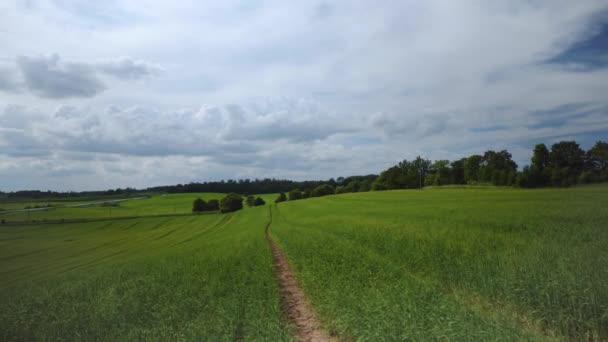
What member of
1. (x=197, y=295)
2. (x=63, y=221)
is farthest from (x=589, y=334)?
(x=63, y=221)

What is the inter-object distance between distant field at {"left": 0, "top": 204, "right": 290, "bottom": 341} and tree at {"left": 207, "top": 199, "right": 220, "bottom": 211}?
8285 centimetres

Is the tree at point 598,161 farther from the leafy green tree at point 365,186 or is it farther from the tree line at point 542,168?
the leafy green tree at point 365,186

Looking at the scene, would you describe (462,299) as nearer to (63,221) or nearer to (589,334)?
(589,334)

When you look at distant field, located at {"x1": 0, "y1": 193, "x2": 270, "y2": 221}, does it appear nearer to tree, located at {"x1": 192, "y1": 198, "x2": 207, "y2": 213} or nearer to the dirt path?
tree, located at {"x1": 192, "y1": 198, "x2": 207, "y2": 213}

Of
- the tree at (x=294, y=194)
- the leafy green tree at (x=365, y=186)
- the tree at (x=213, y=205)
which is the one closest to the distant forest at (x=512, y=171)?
the leafy green tree at (x=365, y=186)

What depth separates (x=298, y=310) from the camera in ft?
35.2

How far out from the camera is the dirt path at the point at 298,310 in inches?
339

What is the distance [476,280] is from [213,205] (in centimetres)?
10693

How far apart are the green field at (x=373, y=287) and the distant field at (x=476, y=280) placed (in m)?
0.05

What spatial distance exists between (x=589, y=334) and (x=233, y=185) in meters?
150

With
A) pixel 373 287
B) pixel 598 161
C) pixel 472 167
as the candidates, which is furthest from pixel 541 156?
pixel 472 167

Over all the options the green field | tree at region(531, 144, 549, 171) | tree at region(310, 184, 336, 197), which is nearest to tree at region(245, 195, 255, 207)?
tree at region(310, 184, 336, 197)

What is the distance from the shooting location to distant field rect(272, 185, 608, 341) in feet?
23.2

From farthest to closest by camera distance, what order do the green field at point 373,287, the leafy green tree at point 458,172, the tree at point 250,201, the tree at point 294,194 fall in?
the tree at point 294,194 → the tree at point 250,201 → the leafy green tree at point 458,172 → the green field at point 373,287
